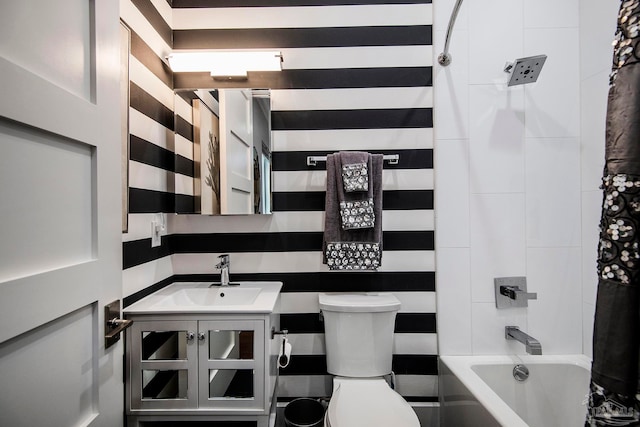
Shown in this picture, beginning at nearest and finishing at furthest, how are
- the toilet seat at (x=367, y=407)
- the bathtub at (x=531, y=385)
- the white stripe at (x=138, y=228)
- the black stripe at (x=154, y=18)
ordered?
the toilet seat at (x=367, y=407) → the white stripe at (x=138, y=228) → the black stripe at (x=154, y=18) → the bathtub at (x=531, y=385)

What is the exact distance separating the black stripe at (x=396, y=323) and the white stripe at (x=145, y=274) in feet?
2.13

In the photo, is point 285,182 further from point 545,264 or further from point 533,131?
point 545,264

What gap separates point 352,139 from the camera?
166cm

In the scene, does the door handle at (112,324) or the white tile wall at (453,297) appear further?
the white tile wall at (453,297)

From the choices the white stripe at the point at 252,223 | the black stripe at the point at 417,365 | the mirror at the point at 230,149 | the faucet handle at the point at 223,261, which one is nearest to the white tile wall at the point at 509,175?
the black stripe at the point at 417,365

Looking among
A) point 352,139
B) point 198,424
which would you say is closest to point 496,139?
point 352,139

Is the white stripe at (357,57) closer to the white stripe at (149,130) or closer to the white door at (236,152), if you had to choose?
the white door at (236,152)

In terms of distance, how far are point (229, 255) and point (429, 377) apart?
1268 millimetres

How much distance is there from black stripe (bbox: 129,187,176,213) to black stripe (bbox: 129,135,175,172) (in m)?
0.13

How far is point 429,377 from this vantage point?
1644 millimetres

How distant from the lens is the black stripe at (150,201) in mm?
1281

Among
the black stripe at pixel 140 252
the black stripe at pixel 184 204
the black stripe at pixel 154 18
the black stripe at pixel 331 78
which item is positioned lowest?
the black stripe at pixel 140 252

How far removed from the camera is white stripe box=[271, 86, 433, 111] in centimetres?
165

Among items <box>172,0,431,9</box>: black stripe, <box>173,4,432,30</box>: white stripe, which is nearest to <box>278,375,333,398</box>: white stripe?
<box>173,4,432,30</box>: white stripe
